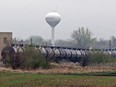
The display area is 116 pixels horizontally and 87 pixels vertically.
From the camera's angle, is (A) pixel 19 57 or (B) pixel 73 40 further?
(B) pixel 73 40

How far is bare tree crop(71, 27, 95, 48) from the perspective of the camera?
506ft

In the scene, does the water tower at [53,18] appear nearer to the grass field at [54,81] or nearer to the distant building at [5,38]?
the distant building at [5,38]

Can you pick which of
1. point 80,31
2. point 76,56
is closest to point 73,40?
point 80,31

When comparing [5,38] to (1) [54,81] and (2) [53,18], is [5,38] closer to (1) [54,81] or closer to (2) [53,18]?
(2) [53,18]

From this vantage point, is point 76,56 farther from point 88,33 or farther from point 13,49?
point 88,33

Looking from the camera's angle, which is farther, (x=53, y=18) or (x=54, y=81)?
(x=53, y=18)

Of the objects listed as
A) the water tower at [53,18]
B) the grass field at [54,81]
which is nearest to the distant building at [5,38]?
the water tower at [53,18]

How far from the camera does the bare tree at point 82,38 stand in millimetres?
154375

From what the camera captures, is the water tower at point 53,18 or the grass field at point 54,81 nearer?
the grass field at point 54,81

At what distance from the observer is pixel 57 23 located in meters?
102

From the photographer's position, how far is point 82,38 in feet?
517

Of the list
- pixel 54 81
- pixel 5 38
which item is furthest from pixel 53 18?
pixel 54 81

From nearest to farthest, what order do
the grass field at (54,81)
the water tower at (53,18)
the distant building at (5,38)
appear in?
the grass field at (54,81) → the distant building at (5,38) → the water tower at (53,18)

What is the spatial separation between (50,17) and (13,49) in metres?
37.7
